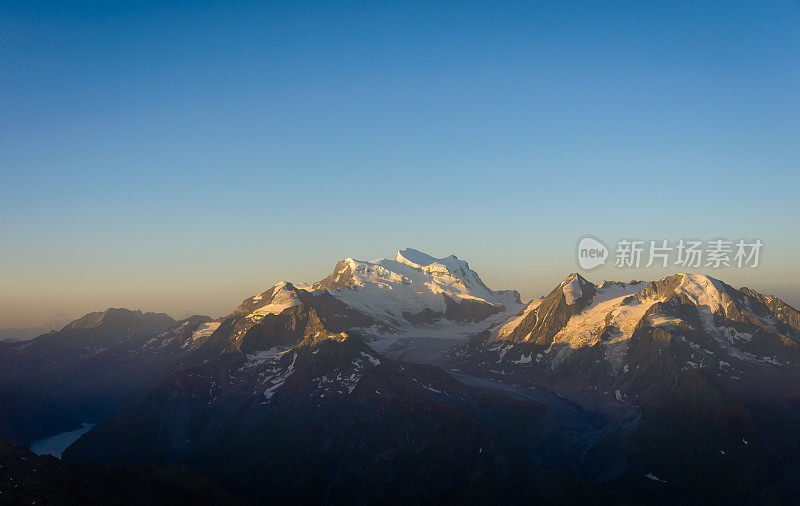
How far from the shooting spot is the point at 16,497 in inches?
7844
